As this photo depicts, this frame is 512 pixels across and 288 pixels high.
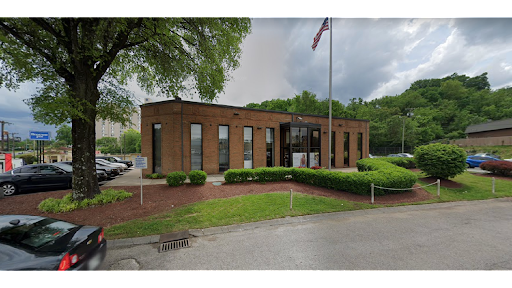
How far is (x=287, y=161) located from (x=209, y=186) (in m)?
8.93

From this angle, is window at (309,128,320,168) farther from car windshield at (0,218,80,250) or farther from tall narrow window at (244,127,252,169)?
car windshield at (0,218,80,250)

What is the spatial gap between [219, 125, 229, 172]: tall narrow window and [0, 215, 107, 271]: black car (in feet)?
36.6

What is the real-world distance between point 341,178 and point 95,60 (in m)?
11.4

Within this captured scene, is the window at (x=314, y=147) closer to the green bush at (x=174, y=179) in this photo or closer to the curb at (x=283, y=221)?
the curb at (x=283, y=221)

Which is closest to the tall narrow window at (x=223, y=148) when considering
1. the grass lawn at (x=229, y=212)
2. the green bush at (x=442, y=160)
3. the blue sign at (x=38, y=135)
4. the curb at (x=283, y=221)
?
the grass lawn at (x=229, y=212)

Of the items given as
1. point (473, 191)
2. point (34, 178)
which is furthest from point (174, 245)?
point (473, 191)

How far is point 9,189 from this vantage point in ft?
28.9

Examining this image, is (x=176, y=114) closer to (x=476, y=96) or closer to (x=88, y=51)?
(x=88, y=51)

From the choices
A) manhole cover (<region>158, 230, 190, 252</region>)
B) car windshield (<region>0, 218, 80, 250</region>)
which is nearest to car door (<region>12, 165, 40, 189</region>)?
car windshield (<region>0, 218, 80, 250</region>)

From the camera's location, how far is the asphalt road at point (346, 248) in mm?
3383

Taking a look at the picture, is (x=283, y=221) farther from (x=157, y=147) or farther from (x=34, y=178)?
(x=34, y=178)

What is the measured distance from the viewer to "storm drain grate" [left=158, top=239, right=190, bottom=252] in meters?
3.98
